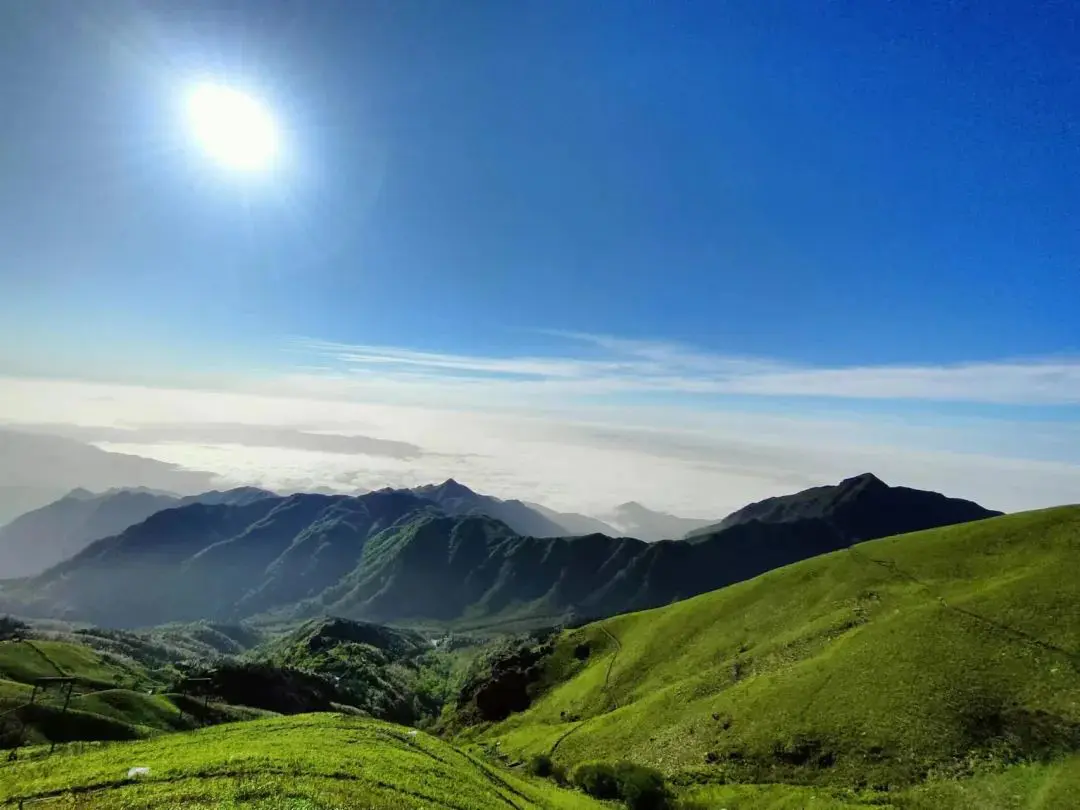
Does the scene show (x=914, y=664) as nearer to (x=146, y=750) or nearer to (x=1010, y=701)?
(x=1010, y=701)

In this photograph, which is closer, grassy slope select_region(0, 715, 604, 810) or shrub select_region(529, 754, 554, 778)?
grassy slope select_region(0, 715, 604, 810)

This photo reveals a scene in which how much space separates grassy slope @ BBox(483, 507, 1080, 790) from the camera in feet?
201

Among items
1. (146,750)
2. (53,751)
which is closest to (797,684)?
(146,750)

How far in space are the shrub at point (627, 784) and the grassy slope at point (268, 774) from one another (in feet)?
45.9

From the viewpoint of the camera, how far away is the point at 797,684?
75375 millimetres

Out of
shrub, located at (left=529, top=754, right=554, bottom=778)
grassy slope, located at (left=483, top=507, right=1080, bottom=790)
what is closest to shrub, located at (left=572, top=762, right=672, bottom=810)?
grassy slope, located at (left=483, top=507, right=1080, bottom=790)

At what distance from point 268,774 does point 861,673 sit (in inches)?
2634

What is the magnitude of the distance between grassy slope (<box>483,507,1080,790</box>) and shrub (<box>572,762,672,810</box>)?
5.03 metres

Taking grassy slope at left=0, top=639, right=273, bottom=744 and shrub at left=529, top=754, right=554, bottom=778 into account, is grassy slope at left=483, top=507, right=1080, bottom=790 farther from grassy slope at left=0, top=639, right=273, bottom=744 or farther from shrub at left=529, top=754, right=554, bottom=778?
grassy slope at left=0, top=639, right=273, bottom=744

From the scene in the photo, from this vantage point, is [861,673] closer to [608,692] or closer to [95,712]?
[608,692]

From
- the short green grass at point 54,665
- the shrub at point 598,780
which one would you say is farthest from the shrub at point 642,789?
the short green grass at point 54,665

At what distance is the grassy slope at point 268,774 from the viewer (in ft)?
104

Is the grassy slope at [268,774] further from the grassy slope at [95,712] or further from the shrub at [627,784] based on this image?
the grassy slope at [95,712]

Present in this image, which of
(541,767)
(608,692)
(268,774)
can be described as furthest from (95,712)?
(608,692)
